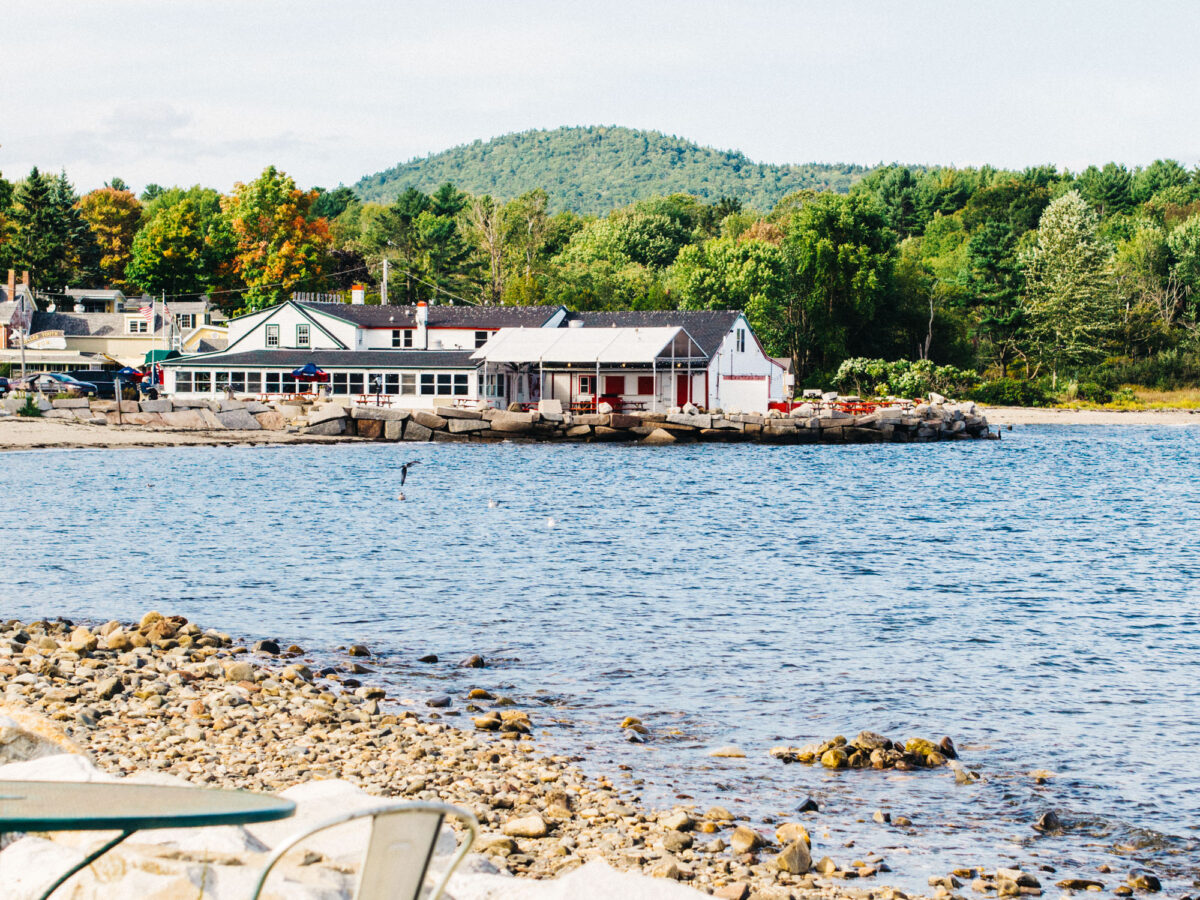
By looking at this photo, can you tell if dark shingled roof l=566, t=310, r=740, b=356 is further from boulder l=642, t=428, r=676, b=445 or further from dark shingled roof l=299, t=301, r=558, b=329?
boulder l=642, t=428, r=676, b=445

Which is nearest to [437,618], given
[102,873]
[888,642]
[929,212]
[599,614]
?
[599,614]

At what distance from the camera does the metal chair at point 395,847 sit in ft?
11.1

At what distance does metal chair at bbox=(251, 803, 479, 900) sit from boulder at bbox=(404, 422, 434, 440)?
195 feet

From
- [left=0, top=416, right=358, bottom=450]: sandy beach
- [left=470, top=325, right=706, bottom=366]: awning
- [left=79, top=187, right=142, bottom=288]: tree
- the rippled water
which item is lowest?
the rippled water

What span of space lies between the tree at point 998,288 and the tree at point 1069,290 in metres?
1.08

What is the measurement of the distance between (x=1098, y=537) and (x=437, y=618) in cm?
1912

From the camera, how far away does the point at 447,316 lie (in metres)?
73.4

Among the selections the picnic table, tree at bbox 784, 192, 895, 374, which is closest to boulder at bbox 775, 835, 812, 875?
the picnic table

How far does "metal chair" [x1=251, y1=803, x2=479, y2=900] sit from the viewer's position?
3.39m

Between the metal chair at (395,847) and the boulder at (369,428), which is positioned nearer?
the metal chair at (395,847)

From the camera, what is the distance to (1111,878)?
26.1ft

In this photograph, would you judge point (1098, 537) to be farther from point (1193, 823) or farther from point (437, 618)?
point (1193, 823)

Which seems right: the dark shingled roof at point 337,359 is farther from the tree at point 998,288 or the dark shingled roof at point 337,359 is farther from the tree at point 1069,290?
the tree at point 1069,290

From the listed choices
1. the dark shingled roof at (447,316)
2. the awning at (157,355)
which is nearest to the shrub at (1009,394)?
the dark shingled roof at (447,316)
